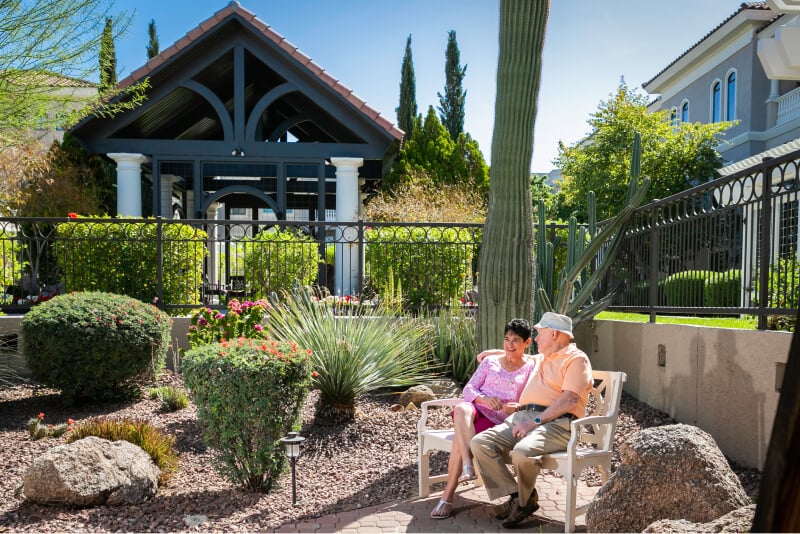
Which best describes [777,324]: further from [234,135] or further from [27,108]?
[234,135]

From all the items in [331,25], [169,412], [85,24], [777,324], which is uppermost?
[331,25]

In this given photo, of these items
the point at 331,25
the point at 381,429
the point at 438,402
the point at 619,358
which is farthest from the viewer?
the point at 331,25

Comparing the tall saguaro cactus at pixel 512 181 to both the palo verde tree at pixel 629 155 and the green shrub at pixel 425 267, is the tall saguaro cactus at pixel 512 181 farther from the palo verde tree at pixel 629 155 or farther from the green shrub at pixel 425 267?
the palo verde tree at pixel 629 155

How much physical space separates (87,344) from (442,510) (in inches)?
191

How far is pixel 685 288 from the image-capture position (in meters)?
6.92

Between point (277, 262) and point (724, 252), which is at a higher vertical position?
point (724, 252)

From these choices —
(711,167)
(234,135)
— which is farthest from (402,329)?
(711,167)

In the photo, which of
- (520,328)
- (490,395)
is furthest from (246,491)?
(520,328)

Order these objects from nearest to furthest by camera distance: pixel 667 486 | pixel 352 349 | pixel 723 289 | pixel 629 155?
pixel 667 486 < pixel 723 289 < pixel 352 349 < pixel 629 155

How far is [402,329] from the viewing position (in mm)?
7844

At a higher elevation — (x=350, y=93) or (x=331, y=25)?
(x=331, y=25)

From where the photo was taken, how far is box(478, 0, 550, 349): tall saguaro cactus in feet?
20.6

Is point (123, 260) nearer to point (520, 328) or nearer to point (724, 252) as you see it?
point (520, 328)

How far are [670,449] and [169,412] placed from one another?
5601 mm
